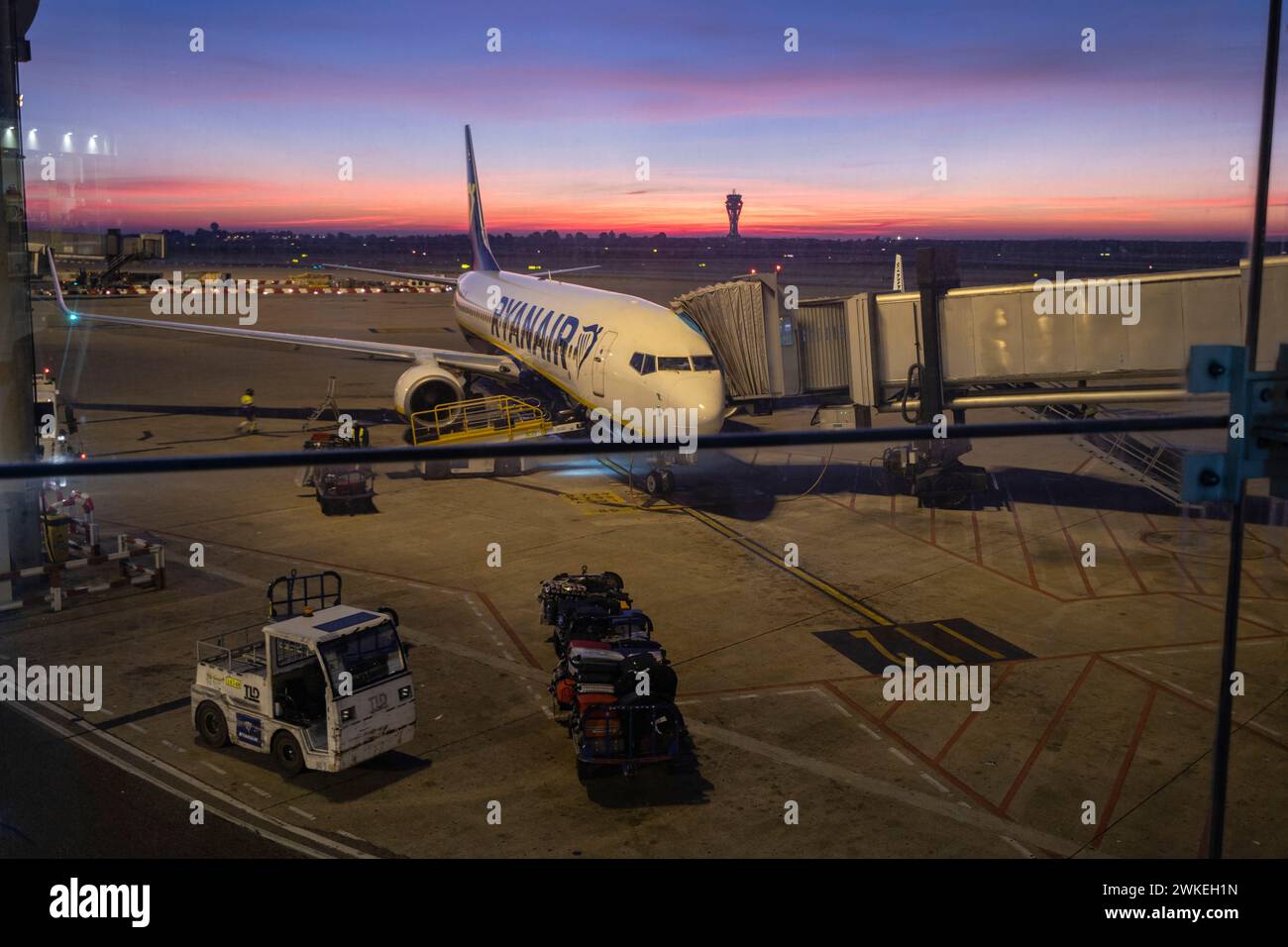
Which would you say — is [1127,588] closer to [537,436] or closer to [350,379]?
[537,436]

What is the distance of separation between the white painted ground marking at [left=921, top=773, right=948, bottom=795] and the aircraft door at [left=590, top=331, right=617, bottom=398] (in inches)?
686

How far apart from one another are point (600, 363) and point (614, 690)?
16.3 metres

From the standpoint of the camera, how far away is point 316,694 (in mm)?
14336

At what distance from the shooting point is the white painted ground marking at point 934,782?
13321mm

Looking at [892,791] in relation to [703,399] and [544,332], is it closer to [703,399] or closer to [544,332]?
[703,399]

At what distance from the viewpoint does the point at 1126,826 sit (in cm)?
1255

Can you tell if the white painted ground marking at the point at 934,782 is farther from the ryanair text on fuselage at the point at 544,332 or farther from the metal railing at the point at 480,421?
the metal railing at the point at 480,421

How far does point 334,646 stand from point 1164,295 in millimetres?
17661

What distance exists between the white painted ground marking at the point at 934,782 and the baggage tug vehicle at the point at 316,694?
691 cm

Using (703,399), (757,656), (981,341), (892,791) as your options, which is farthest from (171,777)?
(981,341)

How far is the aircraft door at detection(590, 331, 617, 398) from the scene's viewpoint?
2898cm

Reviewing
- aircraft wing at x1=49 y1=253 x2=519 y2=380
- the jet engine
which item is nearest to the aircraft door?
the jet engine

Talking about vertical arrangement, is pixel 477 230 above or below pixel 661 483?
above

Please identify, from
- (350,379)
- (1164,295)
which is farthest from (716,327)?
(350,379)
